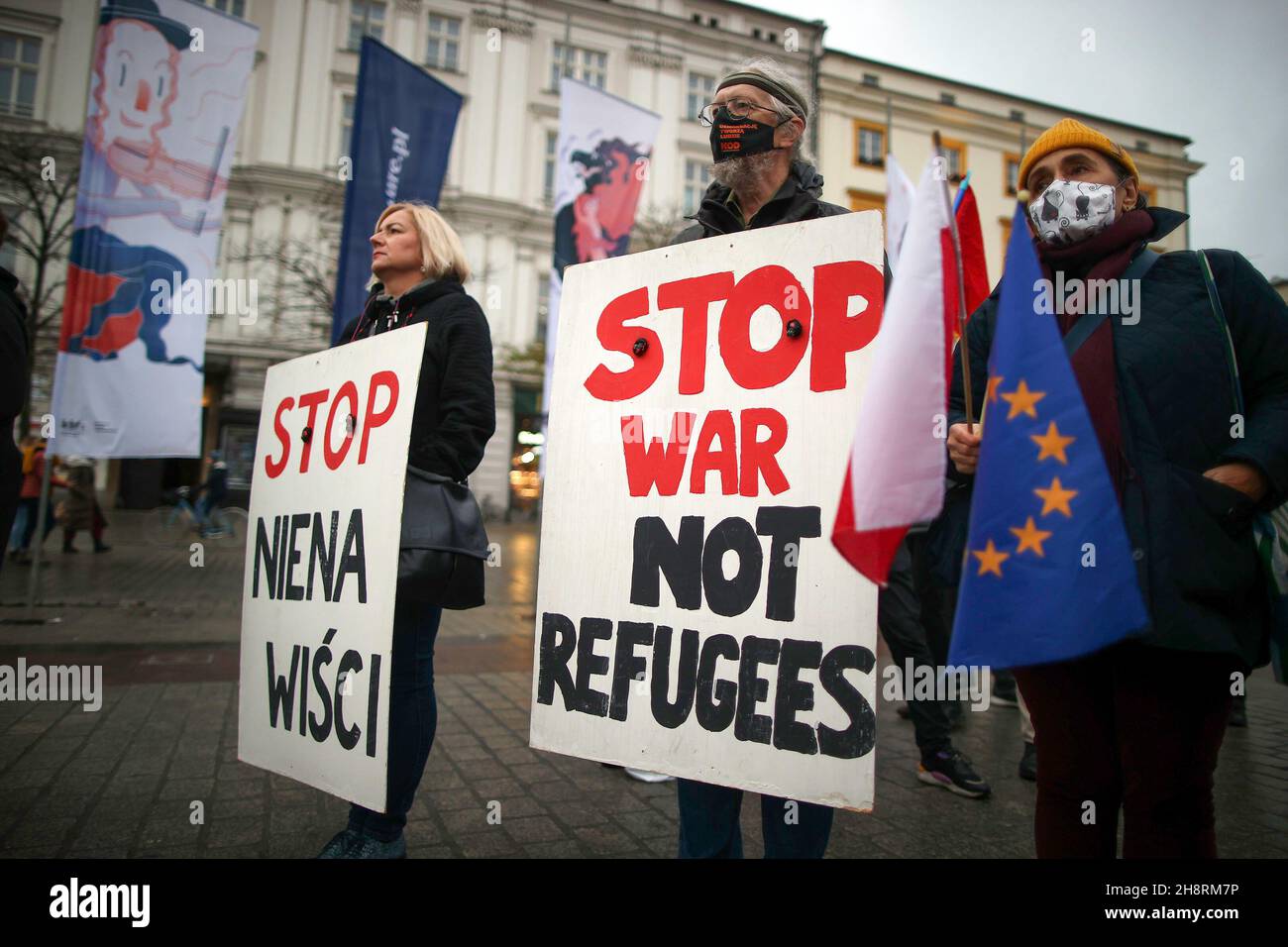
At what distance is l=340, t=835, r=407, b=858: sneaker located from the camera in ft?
6.72

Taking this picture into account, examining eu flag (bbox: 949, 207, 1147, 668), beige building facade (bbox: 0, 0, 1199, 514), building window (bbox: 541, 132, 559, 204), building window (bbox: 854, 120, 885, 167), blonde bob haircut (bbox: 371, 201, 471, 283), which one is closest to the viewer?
eu flag (bbox: 949, 207, 1147, 668)

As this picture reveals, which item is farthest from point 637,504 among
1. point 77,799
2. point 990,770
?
point 990,770

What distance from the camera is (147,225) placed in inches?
251

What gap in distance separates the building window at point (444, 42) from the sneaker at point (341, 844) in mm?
25679

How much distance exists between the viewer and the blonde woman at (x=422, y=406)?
2.08 m

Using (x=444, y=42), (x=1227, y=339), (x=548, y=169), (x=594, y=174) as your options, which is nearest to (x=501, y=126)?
(x=548, y=169)

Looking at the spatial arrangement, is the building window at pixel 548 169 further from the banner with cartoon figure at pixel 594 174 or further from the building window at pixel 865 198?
the banner with cartoon figure at pixel 594 174

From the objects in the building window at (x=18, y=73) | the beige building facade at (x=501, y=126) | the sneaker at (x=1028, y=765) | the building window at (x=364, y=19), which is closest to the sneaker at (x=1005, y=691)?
the sneaker at (x=1028, y=765)

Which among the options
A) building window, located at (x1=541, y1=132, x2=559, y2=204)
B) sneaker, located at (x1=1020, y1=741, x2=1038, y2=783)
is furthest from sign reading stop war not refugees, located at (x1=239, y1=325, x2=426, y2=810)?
building window, located at (x1=541, y1=132, x2=559, y2=204)

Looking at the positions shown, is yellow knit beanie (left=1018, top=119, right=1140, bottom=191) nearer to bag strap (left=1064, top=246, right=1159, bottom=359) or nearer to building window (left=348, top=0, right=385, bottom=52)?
bag strap (left=1064, top=246, right=1159, bottom=359)

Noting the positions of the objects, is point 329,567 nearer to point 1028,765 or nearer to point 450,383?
point 450,383

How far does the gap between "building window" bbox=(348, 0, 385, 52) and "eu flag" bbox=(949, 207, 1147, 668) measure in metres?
26.3
